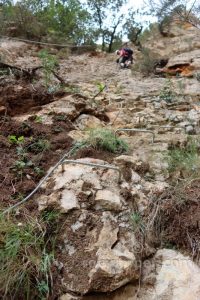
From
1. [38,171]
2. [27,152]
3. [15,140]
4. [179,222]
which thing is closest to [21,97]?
[15,140]

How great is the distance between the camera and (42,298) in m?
2.07

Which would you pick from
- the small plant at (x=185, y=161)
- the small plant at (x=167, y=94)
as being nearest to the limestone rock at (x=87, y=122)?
the small plant at (x=185, y=161)

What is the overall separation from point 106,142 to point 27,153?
0.80 m

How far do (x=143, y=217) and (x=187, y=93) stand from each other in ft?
11.5

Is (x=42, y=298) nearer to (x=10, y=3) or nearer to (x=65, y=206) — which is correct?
(x=65, y=206)

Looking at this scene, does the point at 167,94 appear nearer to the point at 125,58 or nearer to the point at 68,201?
the point at 125,58

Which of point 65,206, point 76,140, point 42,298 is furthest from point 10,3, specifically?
point 42,298

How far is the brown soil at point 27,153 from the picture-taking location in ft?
9.21

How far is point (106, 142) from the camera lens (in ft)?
11.5

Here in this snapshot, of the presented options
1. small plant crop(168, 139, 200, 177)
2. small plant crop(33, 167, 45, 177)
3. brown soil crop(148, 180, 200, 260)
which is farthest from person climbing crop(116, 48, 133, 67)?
brown soil crop(148, 180, 200, 260)

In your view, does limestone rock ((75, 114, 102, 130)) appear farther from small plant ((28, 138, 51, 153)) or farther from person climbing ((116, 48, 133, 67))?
person climbing ((116, 48, 133, 67))

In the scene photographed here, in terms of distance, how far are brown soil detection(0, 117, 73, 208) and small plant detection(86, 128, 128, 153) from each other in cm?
30

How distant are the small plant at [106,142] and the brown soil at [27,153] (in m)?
0.30

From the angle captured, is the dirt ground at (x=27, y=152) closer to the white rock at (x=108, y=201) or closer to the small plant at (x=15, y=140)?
the small plant at (x=15, y=140)
